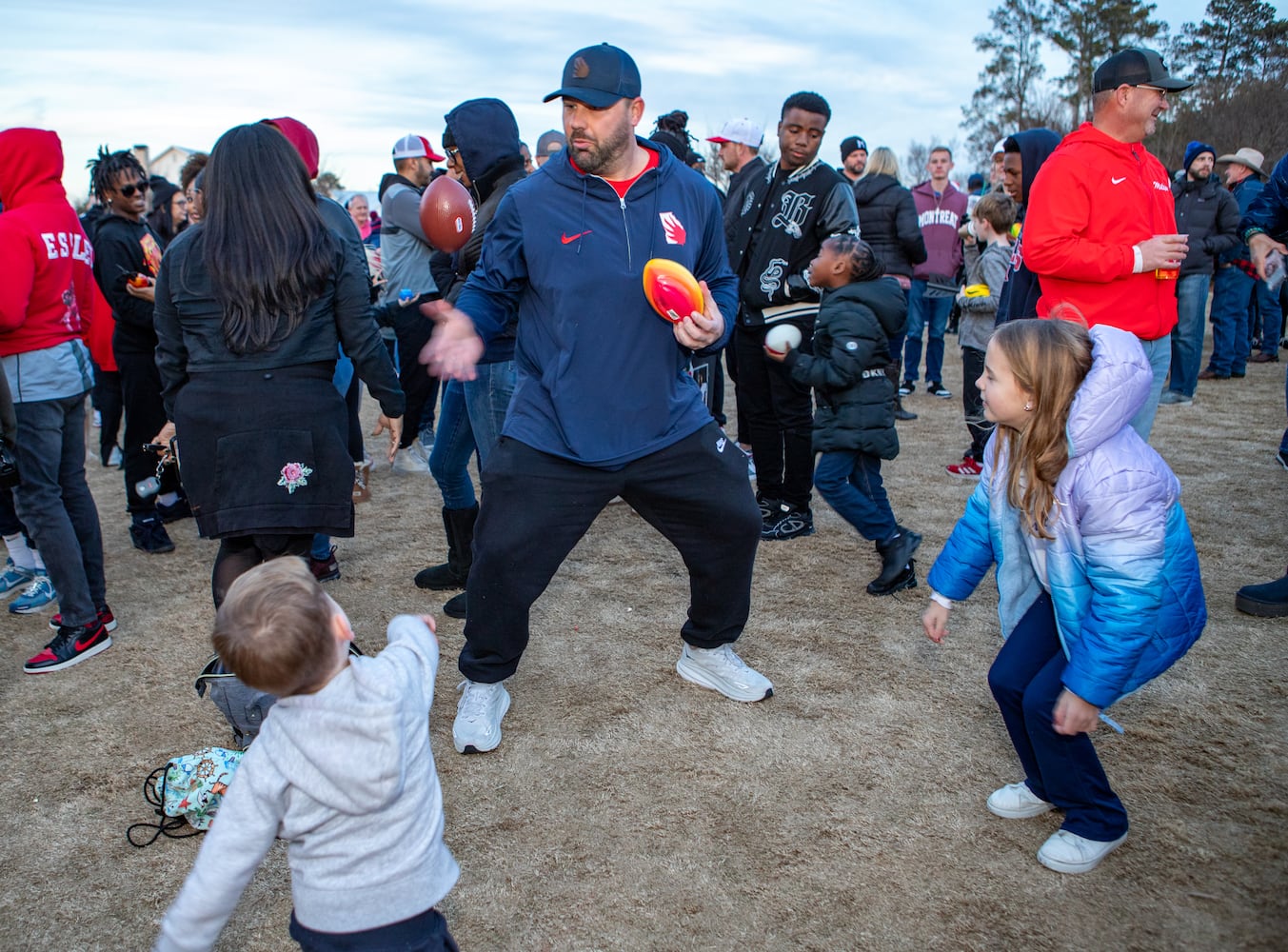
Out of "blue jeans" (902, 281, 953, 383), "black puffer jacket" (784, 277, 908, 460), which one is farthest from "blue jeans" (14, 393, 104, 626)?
"blue jeans" (902, 281, 953, 383)

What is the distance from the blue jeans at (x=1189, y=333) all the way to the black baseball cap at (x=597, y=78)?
789 cm

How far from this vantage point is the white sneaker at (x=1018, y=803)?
2.86 m

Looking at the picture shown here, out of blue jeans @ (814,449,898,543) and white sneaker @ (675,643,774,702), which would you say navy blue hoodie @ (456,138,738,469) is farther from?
blue jeans @ (814,449,898,543)

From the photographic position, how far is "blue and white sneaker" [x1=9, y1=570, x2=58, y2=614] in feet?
15.2

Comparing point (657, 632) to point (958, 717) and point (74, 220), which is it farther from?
point (74, 220)

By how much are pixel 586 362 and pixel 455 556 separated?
2.06 metres

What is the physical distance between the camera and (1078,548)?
96.0 inches

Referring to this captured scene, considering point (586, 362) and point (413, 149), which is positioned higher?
point (413, 149)

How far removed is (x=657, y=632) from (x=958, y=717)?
1388 mm

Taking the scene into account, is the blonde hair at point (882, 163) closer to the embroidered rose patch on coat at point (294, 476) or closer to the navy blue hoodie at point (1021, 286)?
the navy blue hoodie at point (1021, 286)

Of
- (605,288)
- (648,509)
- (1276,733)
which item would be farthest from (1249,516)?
(605,288)

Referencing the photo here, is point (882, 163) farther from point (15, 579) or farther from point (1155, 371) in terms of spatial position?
point (15, 579)

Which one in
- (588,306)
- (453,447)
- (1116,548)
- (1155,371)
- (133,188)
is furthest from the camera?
(133,188)

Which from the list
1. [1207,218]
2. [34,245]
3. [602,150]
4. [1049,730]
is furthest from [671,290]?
[1207,218]
